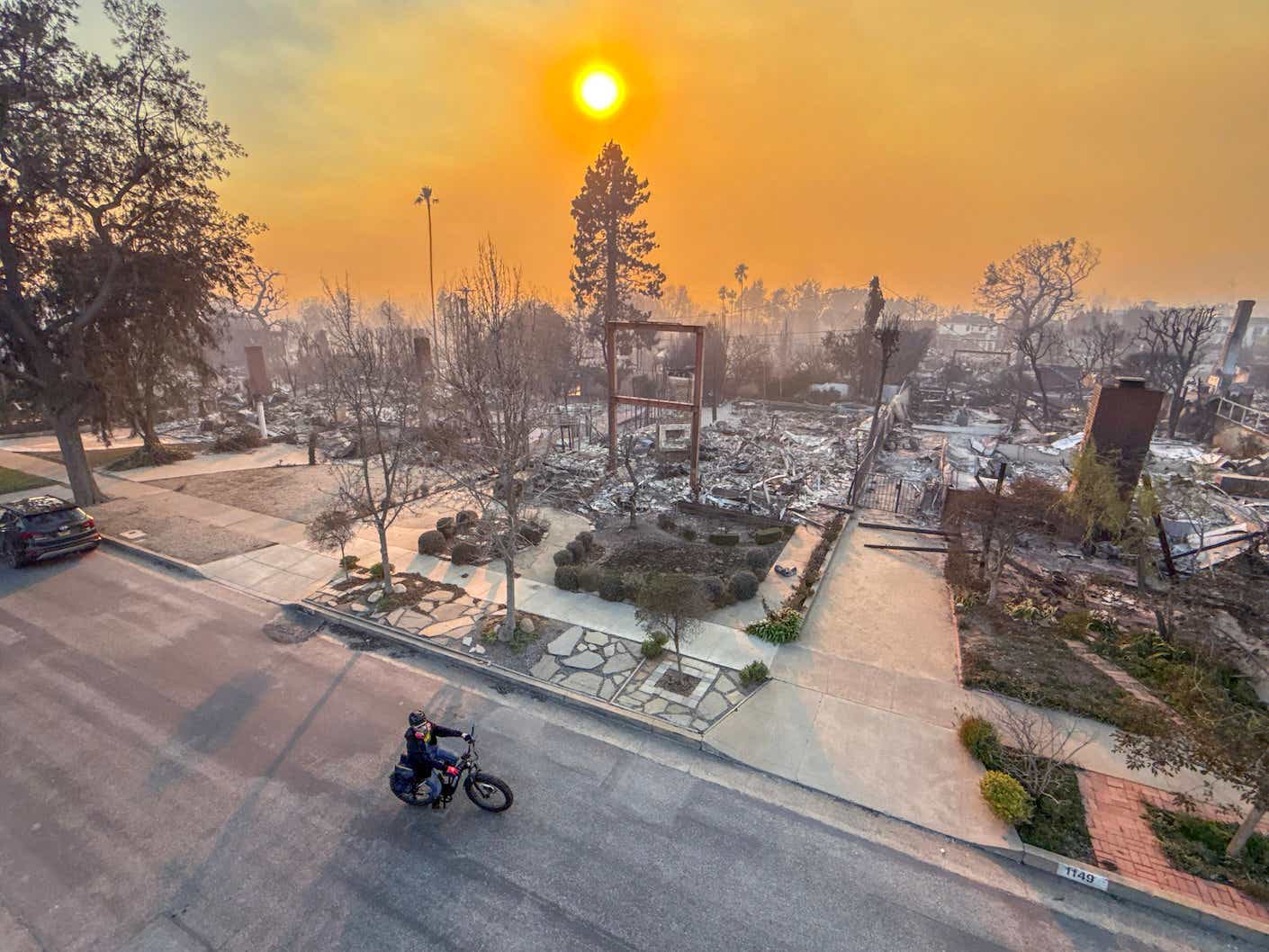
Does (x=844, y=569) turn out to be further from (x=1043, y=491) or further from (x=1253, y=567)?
(x=1253, y=567)

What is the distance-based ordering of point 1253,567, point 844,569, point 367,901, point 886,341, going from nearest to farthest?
1. point 367,901
2. point 1253,567
3. point 844,569
4. point 886,341

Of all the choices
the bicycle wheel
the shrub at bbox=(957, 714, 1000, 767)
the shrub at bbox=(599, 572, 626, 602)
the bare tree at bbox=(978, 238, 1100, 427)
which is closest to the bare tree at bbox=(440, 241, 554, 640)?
the shrub at bbox=(599, 572, 626, 602)

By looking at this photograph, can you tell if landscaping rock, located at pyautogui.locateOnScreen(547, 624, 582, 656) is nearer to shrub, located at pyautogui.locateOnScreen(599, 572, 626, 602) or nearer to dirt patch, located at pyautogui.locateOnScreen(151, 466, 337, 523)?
shrub, located at pyautogui.locateOnScreen(599, 572, 626, 602)

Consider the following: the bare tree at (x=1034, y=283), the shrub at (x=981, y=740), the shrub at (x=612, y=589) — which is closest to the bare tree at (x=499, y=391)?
the shrub at (x=612, y=589)

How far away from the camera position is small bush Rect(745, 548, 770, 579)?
1395 cm

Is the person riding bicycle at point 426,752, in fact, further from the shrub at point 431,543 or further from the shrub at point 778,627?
the shrub at point 431,543

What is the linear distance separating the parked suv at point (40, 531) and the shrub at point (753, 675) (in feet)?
59.4

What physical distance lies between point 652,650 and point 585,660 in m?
1.32

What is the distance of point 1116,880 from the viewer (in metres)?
6.53

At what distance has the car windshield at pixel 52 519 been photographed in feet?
48.6

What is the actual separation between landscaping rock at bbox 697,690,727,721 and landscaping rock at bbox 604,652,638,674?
5.29 ft

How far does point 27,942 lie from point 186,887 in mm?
1361

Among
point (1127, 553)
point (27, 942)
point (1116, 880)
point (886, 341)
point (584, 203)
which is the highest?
point (584, 203)

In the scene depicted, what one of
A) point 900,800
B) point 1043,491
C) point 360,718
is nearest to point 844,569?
point 1043,491
